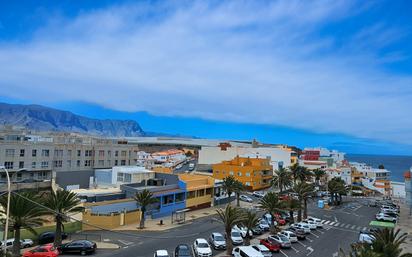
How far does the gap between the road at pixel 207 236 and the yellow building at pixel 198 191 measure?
21.2 feet

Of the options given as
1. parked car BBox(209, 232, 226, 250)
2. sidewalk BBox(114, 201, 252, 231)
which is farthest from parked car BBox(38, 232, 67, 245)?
parked car BBox(209, 232, 226, 250)

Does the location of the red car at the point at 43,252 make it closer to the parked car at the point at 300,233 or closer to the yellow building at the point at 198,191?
the parked car at the point at 300,233

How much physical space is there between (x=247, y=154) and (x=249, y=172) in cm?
2646

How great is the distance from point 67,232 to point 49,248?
11.5 meters

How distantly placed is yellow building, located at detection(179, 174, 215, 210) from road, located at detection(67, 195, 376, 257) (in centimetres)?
646

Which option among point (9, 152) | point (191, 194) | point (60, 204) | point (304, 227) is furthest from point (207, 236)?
point (9, 152)

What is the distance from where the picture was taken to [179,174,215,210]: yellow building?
62625 mm

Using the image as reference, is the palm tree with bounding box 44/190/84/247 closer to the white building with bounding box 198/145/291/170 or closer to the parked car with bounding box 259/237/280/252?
the parked car with bounding box 259/237/280/252

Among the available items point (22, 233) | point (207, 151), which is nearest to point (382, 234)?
point (22, 233)

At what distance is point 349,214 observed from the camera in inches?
2598

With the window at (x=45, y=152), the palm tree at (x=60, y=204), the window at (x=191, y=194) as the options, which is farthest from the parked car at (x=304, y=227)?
the window at (x=45, y=152)

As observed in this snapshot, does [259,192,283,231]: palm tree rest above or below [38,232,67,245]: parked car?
above

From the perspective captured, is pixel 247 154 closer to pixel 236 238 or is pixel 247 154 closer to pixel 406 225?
pixel 406 225

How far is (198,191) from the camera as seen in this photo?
64.8 meters
